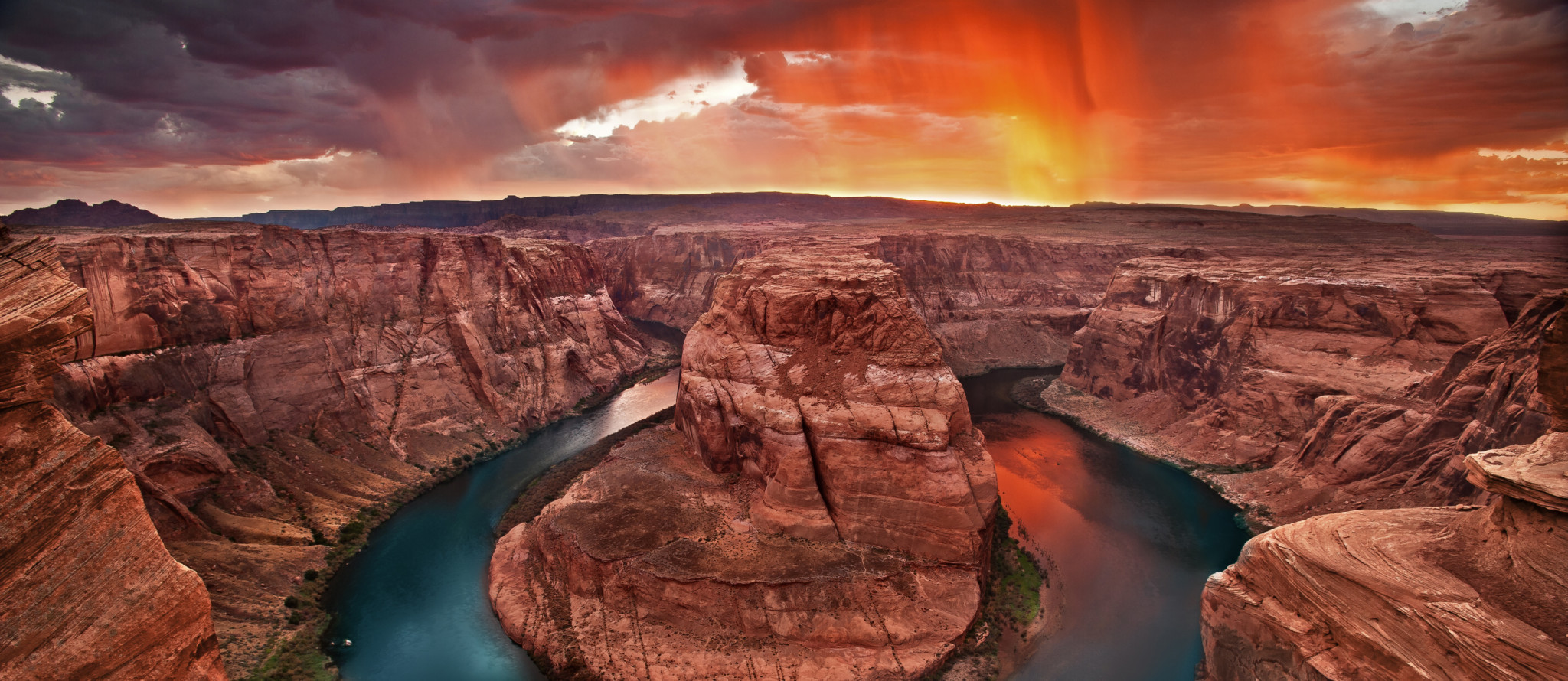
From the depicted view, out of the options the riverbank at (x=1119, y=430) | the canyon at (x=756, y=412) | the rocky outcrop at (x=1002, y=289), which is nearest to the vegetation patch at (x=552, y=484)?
the canyon at (x=756, y=412)

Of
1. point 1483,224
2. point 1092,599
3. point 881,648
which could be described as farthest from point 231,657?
point 1483,224

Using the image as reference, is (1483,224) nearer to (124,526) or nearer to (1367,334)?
(1367,334)

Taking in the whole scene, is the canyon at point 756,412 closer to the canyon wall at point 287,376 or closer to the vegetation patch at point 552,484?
the canyon wall at point 287,376

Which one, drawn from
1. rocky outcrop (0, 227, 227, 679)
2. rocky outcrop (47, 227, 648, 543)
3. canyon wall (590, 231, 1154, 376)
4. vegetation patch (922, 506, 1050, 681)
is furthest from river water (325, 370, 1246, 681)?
canyon wall (590, 231, 1154, 376)

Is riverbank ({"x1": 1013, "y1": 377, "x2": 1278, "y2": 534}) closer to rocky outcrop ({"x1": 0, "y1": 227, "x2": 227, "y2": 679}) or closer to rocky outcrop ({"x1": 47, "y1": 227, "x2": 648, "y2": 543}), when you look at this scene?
rocky outcrop ({"x1": 47, "y1": 227, "x2": 648, "y2": 543})

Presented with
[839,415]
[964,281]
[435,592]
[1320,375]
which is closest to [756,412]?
[839,415]
